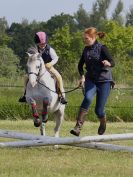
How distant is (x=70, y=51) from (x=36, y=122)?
57.9 m

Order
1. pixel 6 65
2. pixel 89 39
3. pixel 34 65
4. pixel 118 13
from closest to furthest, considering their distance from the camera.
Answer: pixel 89 39
pixel 34 65
pixel 6 65
pixel 118 13

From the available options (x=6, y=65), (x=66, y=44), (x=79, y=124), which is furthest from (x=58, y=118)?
(x=66, y=44)

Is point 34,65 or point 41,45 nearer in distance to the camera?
point 34,65

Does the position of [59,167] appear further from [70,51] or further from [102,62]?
[70,51]

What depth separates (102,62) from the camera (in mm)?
10008

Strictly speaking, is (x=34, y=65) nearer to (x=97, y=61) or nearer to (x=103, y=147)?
(x=97, y=61)

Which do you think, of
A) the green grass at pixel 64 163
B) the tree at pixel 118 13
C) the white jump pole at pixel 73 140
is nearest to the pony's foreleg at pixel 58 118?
the green grass at pixel 64 163

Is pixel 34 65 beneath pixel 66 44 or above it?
above

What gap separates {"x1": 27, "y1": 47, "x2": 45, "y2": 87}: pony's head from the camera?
10.6 metres

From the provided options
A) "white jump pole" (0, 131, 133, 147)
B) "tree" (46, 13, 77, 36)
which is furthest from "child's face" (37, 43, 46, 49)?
"tree" (46, 13, 77, 36)

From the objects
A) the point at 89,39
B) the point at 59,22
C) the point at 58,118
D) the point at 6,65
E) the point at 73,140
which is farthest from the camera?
the point at 59,22

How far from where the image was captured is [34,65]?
1066 cm

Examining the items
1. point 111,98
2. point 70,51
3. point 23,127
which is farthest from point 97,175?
point 70,51

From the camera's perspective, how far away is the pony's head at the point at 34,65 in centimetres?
1058
